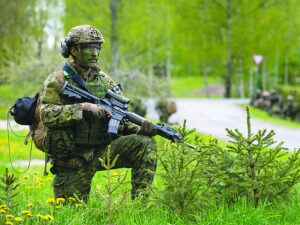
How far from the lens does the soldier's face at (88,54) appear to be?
3836 millimetres

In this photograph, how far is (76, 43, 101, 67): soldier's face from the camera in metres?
3.84

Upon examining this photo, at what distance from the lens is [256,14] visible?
2941 cm

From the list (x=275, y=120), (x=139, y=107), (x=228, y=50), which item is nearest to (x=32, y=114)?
(x=139, y=107)

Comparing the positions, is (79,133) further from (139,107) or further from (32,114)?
(139,107)

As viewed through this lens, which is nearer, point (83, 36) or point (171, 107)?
point (83, 36)

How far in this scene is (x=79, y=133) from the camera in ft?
12.7

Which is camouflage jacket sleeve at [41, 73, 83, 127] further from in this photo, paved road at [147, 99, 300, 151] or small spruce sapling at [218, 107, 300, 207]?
paved road at [147, 99, 300, 151]

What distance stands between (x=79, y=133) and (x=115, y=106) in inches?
16.1

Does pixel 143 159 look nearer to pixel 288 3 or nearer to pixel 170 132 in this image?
pixel 170 132

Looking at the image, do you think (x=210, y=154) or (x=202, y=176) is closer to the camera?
(x=202, y=176)

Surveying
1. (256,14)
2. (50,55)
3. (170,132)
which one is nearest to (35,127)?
(170,132)

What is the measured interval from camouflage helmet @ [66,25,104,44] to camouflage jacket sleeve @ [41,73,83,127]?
427mm

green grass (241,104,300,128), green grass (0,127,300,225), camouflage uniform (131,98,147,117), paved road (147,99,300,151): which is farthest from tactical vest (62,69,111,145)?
green grass (241,104,300,128)

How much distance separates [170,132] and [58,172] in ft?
3.70
